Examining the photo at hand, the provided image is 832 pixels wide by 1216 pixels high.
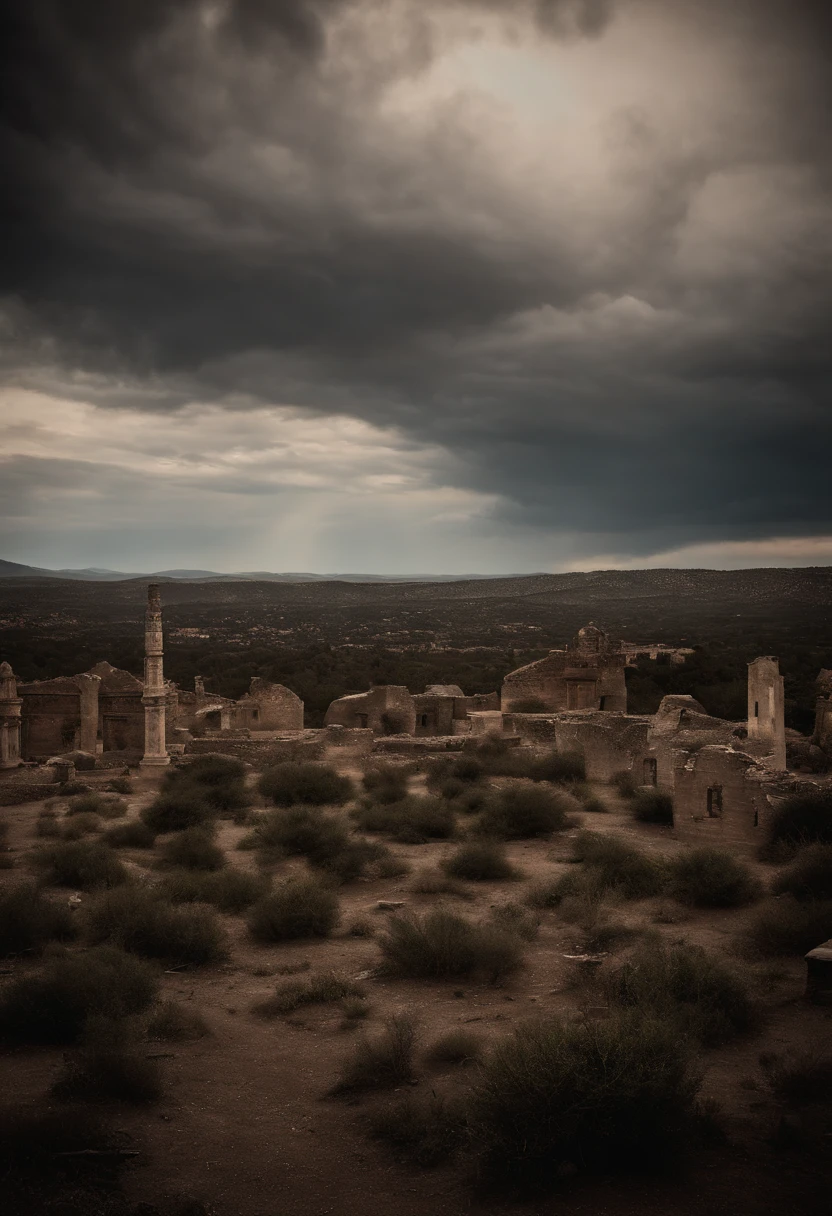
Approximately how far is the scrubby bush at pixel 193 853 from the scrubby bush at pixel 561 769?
8.77m

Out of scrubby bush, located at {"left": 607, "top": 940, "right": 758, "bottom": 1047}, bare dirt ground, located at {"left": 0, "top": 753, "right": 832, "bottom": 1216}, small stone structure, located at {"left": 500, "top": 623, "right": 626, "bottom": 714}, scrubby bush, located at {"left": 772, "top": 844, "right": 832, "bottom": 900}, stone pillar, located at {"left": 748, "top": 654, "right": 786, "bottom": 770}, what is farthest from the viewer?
small stone structure, located at {"left": 500, "top": 623, "right": 626, "bottom": 714}

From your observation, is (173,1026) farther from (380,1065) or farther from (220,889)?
(220,889)

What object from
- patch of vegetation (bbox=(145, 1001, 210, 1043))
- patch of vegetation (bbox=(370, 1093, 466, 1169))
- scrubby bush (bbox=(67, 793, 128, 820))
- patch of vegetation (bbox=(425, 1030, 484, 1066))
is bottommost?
scrubby bush (bbox=(67, 793, 128, 820))

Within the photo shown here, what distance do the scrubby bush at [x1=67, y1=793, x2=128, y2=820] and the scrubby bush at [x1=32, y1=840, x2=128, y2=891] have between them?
4.18m

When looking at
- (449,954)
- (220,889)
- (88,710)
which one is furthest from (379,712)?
(449,954)

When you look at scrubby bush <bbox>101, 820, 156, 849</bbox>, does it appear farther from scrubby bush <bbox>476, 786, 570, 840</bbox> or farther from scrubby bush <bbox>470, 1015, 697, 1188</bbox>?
scrubby bush <bbox>470, 1015, 697, 1188</bbox>

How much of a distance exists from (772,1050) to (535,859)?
7483 mm

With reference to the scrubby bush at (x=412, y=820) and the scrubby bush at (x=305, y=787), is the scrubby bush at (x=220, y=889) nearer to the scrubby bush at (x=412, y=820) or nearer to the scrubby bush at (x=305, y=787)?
the scrubby bush at (x=412, y=820)

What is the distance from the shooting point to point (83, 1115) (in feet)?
20.9

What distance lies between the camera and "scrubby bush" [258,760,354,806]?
1964 centimetres

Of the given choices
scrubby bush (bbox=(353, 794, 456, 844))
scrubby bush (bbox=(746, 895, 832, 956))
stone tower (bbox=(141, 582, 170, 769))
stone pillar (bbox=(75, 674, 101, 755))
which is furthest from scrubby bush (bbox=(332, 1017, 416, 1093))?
stone pillar (bbox=(75, 674, 101, 755))

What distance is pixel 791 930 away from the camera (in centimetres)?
982

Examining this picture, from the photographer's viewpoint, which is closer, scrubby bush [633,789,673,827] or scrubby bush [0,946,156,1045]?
scrubby bush [0,946,156,1045]

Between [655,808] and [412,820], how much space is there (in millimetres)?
4612
